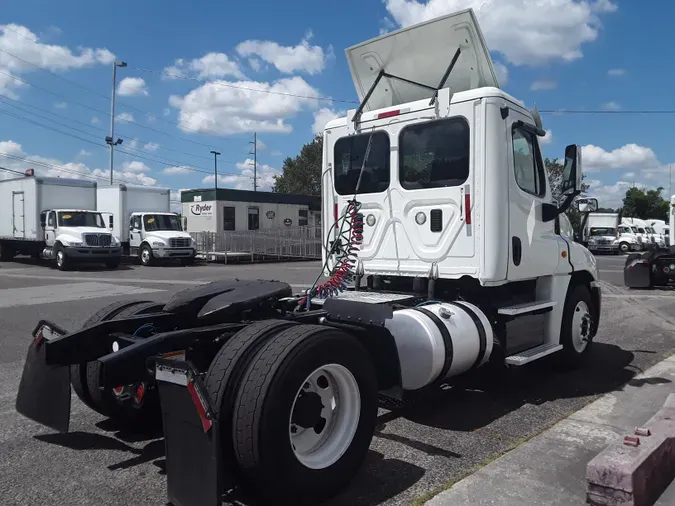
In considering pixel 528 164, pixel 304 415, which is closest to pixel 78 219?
pixel 528 164

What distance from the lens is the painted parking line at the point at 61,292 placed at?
12.7 m

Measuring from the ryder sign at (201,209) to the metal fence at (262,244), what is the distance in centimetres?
270

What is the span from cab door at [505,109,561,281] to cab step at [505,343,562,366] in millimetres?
705

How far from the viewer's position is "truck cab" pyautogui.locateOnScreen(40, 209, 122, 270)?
2264cm

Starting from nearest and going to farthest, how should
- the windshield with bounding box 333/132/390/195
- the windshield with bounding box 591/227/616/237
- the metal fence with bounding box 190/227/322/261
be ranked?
the windshield with bounding box 333/132/390/195
the metal fence with bounding box 190/227/322/261
the windshield with bounding box 591/227/616/237

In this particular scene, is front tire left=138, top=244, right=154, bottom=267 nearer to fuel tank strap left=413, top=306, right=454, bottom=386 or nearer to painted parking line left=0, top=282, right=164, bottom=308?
painted parking line left=0, top=282, right=164, bottom=308

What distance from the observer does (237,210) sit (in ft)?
112

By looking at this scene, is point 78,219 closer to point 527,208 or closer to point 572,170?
point 527,208

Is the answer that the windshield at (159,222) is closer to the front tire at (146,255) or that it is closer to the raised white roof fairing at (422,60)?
the front tire at (146,255)

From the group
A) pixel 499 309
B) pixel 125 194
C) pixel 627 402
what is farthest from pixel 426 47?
pixel 125 194

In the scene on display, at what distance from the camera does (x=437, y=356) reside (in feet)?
14.5

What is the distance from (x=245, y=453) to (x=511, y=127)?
393 centimetres

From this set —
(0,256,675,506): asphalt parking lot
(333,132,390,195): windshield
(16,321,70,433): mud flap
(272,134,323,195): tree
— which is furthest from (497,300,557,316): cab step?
(272,134,323,195): tree

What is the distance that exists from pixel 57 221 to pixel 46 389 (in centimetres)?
2208
